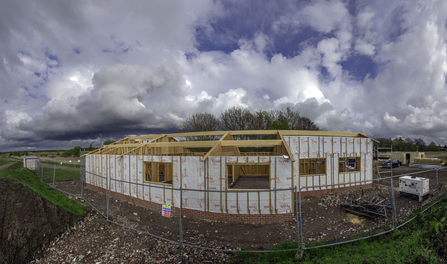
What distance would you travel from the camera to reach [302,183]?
1219 cm

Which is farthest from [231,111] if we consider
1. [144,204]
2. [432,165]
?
[432,165]

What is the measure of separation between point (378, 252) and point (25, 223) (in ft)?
39.8

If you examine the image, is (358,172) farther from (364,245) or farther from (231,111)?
(231,111)

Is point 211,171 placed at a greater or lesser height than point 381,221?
greater

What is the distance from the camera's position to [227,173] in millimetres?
8195

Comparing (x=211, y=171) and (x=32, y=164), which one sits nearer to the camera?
(x=211, y=171)

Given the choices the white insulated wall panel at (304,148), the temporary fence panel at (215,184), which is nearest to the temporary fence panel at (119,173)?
the temporary fence panel at (215,184)

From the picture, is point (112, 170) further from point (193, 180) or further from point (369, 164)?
point (369, 164)

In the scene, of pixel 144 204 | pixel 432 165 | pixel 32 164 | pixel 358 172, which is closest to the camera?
pixel 144 204

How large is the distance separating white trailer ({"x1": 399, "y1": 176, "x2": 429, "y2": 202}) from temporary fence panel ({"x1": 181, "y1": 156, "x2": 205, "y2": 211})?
36.3ft

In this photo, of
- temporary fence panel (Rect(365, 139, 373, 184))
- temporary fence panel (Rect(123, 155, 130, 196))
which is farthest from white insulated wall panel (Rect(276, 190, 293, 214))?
temporary fence panel (Rect(365, 139, 373, 184))

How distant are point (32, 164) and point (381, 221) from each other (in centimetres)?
3435

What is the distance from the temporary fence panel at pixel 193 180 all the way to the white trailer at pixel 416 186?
1105 centimetres

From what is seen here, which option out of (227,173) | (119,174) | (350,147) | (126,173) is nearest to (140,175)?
(126,173)
